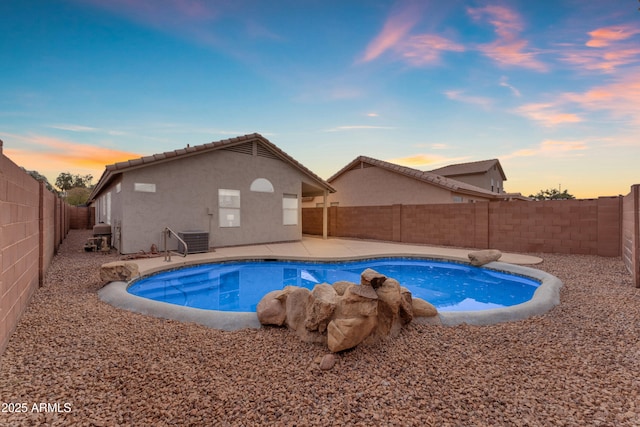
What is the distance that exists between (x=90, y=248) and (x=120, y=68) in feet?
21.6

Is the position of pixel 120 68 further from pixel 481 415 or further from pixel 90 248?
pixel 481 415

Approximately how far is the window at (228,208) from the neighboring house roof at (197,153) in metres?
1.80

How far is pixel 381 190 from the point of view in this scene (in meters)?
17.0

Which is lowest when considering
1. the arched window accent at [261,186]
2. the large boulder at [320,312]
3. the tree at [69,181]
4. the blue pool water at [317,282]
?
the blue pool water at [317,282]

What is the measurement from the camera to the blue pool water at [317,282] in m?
5.62

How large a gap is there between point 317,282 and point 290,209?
21.8ft

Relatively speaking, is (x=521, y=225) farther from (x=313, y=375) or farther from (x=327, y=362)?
(x=313, y=375)

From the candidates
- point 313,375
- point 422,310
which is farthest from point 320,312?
point 422,310

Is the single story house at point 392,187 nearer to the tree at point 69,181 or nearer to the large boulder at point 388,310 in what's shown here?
the large boulder at point 388,310

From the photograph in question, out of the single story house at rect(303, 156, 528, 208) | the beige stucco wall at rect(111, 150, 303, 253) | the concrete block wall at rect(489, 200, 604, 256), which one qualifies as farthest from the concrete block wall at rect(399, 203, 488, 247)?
the beige stucco wall at rect(111, 150, 303, 253)

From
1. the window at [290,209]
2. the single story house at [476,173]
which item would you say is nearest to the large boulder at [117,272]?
the window at [290,209]

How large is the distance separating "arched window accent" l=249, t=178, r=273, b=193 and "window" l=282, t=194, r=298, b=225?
92 centimetres

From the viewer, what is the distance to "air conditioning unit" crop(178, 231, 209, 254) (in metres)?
9.37

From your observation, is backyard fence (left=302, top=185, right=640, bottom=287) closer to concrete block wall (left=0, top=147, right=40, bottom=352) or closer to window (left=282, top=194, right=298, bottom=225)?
window (left=282, top=194, right=298, bottom=225)
